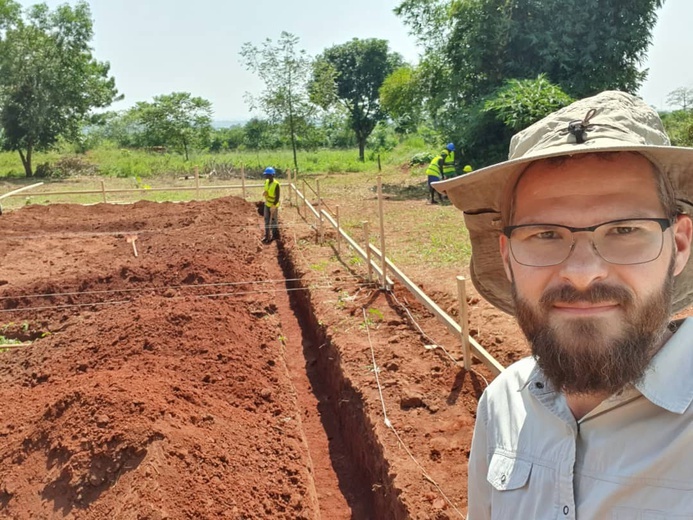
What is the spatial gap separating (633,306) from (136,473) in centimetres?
392

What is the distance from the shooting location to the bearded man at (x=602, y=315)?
1.21 m

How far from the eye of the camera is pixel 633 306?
4.04ft

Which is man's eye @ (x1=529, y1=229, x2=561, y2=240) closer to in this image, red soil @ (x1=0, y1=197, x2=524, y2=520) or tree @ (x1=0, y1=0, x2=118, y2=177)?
red soil @ (x1=0, y1=197, x2=524, y2=520)

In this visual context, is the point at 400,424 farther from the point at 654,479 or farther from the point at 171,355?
the point at 654,479

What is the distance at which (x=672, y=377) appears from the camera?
124 centimetres

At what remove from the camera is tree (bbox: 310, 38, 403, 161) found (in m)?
37.8

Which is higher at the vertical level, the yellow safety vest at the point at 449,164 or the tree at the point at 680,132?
the tree at the point at 680,132

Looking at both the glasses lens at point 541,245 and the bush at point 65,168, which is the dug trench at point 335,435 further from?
the bush at point 65,168

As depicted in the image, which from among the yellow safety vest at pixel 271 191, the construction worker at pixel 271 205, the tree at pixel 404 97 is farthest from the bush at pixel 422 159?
the yellow safety vest at pixel 271 191

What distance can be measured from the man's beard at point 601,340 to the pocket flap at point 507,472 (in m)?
0.25

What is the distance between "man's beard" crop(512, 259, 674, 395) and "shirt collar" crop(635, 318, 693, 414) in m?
0.02

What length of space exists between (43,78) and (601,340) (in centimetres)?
3103

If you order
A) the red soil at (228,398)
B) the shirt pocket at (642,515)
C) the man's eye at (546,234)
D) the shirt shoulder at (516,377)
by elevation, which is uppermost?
the man's eye at (546,234)

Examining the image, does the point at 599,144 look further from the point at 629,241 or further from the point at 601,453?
the point at 601,453
